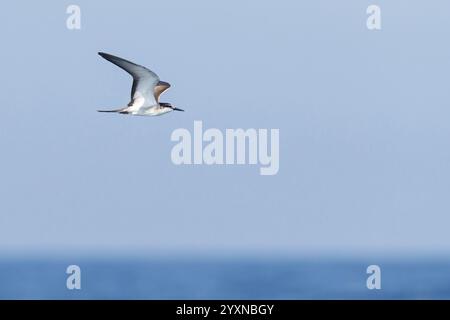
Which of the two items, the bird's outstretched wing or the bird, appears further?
the bird

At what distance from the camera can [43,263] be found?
85.4 ft

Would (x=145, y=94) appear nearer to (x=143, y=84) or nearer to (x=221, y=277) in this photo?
(x=143, y=84)

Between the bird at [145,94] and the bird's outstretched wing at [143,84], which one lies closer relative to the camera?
the bird's outstretched wing at [143,84]

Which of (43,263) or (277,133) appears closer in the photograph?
(277,133)

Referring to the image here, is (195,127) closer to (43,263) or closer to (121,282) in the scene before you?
(121,282)

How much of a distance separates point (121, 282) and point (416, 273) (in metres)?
7.34

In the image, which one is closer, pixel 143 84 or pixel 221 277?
pixel 143 84

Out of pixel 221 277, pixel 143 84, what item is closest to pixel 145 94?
pixel 143 84

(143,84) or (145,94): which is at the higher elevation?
(143,84)

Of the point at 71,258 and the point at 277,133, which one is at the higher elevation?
the point at 277,133
